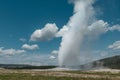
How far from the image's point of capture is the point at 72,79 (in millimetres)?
55500

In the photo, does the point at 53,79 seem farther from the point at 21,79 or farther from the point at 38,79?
the point at 21,79

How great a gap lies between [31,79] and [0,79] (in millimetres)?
6312

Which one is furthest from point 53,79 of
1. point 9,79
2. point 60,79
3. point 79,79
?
point 9,79

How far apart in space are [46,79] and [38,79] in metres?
1.72

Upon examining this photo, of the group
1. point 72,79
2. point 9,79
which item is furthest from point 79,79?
point 9,79

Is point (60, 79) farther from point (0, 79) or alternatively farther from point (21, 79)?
point (0, 79)

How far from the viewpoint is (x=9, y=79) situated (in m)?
54.1

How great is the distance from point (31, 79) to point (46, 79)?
3.17 m

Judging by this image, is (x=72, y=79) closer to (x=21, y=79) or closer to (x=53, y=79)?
(x=53, y=79)

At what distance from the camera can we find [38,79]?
2158 inches

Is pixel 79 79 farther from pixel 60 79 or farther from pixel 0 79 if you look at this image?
pixel 0 79

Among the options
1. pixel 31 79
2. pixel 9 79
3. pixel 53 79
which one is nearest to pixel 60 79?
pixel 53 79

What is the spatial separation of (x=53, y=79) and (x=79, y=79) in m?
5.50

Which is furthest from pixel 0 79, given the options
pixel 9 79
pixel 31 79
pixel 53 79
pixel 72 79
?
pixel 72 79
